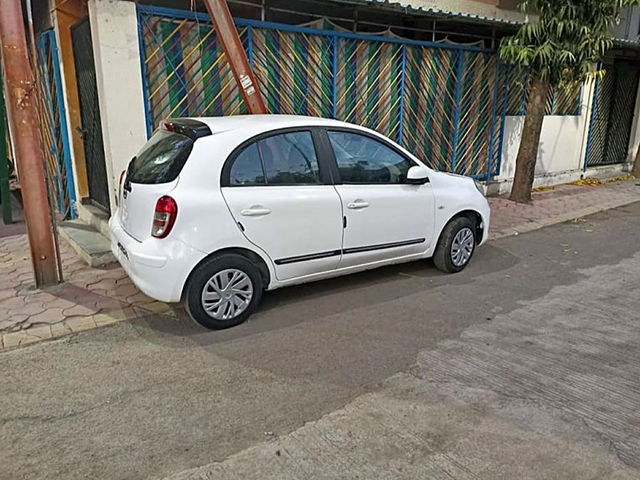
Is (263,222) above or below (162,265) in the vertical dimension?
above

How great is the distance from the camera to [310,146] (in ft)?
15.0

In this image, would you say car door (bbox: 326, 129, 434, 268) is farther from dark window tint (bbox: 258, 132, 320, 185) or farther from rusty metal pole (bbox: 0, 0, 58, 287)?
rusty metal pole (bbox: 0, 0, 58, 287)

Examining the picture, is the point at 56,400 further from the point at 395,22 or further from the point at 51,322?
the point at 395,22

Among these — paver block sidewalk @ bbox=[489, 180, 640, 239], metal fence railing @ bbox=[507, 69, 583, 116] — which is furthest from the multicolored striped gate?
paver block sidewalk @ bbox=[489, 180, 640, 239]

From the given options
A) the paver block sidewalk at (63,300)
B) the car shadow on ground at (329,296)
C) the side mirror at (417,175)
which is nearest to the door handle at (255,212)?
the car shadow on ground at (329,296)

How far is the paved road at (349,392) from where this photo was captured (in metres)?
2.72

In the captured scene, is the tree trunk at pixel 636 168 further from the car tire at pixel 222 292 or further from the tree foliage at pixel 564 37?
the car tire at pixel 222 292

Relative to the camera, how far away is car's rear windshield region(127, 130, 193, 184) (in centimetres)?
404

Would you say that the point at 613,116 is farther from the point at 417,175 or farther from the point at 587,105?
the point at 417,175

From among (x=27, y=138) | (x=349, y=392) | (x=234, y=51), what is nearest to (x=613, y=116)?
(x=234, y=51)

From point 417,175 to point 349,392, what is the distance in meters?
2.40

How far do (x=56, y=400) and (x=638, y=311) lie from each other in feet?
15.3

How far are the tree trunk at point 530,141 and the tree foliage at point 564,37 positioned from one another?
1.23 feet

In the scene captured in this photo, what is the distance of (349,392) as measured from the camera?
3.34 meters
